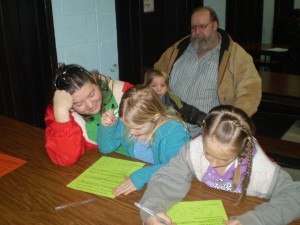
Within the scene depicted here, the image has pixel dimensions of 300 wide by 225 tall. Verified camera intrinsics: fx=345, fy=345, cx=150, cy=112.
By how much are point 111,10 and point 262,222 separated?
2449 millimetres

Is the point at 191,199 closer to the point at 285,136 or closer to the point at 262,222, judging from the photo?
the point at 262,222

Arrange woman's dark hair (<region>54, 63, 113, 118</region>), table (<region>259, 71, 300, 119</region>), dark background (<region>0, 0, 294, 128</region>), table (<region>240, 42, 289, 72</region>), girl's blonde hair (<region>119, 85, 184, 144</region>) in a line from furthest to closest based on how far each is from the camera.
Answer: table (<region>240, 42, 289, 72</region>), table (<region>259, 71, 300, 119</region>), dark background (<region>0, 0, 294, 128</region>), woman's dark hair (<region>54, 63, 113, 118</region>), girl's blonde hair (<region>119, 85, 184, 144</region>)

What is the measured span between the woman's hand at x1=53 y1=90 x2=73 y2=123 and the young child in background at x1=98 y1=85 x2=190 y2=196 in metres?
0.17

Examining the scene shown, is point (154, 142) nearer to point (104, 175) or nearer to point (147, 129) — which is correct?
point (147, 129)

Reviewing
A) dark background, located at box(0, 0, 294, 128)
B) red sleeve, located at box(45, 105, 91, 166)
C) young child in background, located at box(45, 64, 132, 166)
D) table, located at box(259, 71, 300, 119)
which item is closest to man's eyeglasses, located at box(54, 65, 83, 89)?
young child in background, located at box(45, 64, 132, 166)

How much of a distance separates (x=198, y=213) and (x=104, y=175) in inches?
17.7

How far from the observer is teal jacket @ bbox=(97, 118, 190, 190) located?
1.36 meters

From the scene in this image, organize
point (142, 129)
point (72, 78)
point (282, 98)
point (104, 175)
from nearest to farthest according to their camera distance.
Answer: point (104, 175) < point (142, 129) < point (72, 78) < point (282, 98)

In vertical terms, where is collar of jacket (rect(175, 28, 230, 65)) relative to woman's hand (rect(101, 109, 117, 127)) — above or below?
above

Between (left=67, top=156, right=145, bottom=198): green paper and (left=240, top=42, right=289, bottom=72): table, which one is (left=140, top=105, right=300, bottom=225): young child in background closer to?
(left=67, top=156, right=145, bottom=198): green paper

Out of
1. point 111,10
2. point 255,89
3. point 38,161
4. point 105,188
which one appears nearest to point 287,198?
point 105,188

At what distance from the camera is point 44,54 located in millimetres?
2635

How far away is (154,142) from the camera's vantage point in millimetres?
1563

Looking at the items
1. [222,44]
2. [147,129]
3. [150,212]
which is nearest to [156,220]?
[150,212]
